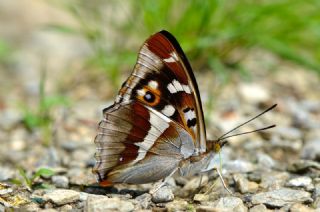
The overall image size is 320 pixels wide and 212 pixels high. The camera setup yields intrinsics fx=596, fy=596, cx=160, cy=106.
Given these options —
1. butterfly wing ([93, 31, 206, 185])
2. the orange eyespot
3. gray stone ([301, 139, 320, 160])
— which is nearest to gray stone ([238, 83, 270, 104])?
gray stone ([301, 139, 320, 160])

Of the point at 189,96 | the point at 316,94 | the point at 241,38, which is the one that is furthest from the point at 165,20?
the point at 189,96

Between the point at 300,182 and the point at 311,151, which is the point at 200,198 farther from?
the point at 311,151

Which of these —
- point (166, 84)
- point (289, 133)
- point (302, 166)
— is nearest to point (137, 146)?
point (166, 84)

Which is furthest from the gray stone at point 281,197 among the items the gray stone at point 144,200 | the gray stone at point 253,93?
the gray stone at point 253,93

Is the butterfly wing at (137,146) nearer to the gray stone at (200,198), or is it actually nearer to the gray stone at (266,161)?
the gray stone at (200,198)

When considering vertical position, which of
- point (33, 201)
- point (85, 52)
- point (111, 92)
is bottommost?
point (33, 201)

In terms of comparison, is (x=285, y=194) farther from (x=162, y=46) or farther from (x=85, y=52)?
(x=85, y=52)

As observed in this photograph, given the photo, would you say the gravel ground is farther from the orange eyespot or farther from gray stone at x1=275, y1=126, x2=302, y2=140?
the orange eyespot

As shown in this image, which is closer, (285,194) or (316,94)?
(285,194)
